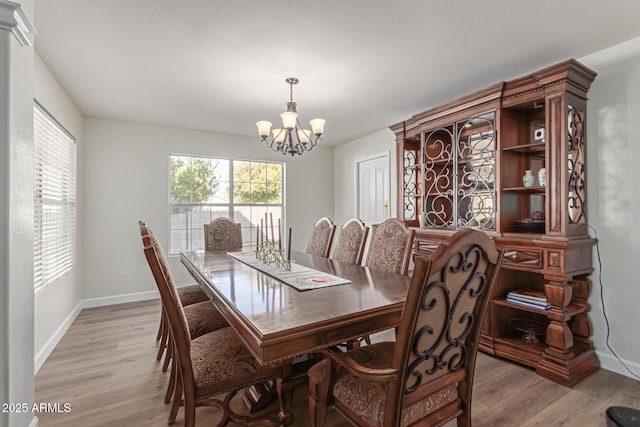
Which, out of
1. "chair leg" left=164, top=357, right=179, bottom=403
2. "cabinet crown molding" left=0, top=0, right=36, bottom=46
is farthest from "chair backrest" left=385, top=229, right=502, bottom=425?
"cabinet crown molding" left=0, top=0, right=36, bottom=46

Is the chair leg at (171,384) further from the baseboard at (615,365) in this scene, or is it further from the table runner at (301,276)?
the baseboard at (615,365)

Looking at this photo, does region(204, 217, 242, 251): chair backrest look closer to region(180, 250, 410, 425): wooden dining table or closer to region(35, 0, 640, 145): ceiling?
region(35, 0, 640, 145): ceiling

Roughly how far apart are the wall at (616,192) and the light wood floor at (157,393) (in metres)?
0.35

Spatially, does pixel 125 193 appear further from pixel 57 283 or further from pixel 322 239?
pixel 322 239

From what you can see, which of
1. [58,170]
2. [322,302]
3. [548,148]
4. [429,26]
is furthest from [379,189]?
[58,170]

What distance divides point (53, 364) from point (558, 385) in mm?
3888

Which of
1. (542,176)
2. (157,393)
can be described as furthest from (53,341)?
(542,176)

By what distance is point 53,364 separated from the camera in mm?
2447

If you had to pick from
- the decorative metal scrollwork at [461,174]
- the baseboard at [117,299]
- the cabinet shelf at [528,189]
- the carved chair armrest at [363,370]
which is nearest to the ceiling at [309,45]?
the decorative metal scrollwork at [461,174]

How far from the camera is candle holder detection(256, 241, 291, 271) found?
88.5 inches

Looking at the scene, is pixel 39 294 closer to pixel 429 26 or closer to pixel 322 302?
pixel 322 302

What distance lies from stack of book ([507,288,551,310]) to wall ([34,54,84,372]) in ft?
12.6

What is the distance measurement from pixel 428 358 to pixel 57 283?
3.43m

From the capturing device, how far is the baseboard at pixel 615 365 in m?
2.21
